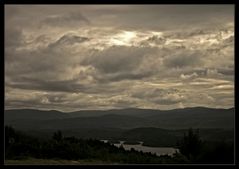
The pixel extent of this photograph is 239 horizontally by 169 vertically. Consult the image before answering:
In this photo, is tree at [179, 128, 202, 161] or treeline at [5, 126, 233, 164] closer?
treeline at [5, 126, 233, 164]

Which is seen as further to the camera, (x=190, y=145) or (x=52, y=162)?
(x=190, y=145)

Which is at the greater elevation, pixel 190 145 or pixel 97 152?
pixel 190 145

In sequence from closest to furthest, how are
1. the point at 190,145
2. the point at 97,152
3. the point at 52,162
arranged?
the point at 52,162
the point at 97,152
the point at 190,145

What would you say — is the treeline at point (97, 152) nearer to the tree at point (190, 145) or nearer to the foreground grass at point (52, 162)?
the tree at point (190, 145)

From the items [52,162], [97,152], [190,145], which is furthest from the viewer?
[190,145]

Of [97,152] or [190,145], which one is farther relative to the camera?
[190,145]

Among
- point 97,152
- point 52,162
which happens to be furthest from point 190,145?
point 52,162

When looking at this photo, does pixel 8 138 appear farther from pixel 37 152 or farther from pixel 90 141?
pixel 90 141

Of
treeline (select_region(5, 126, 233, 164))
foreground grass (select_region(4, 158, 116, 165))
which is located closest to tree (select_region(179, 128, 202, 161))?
treeline (select_region(5, 126, 233, 164))

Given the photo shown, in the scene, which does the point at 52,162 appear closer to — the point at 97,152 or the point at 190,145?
the point at 97,152

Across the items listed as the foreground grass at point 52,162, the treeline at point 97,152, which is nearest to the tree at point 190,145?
the treeline at point 97,152

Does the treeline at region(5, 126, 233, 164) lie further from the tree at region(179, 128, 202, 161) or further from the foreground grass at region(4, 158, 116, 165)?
the foreground grass at region(4, 158, 116, 165)

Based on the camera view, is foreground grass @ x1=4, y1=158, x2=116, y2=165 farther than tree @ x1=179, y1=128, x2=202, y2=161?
No
